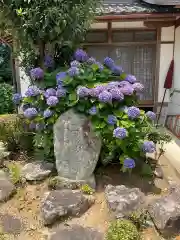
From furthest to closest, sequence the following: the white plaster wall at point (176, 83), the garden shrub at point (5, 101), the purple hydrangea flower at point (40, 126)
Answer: the garden shrub at point (5, 101)
the white plaster wall at point (176, 83)
the purple hydrangea flower at point (40, 126)

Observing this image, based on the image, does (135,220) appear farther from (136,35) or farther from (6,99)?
(6,99)

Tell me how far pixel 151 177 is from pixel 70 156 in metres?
1.36

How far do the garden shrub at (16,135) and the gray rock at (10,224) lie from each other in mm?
1679

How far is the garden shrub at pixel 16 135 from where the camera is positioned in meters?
5.68

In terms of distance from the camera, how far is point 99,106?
450cm

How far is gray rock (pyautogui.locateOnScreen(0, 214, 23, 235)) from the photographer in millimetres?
4008

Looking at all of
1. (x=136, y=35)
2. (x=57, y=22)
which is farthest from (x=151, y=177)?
(x=136, y=35)

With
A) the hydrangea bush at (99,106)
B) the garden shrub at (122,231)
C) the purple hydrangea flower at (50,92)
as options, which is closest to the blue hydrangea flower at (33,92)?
the hydrangea bush at (99,106)

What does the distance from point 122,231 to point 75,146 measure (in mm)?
1418

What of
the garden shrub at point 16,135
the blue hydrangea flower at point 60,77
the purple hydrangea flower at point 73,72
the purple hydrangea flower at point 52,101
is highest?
the purple hydrangea flower at point 73,72

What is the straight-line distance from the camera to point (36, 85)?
514 cm

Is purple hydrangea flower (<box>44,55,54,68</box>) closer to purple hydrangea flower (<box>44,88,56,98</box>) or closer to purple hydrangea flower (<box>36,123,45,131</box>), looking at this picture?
purple hydrangea flower (<box>44,88,56,98</box>)

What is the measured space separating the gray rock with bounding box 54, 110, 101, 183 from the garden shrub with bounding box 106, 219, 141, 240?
1.08 metres

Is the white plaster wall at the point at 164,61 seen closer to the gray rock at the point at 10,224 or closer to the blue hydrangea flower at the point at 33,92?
the blue hydrangea flower at the point at 33,92
